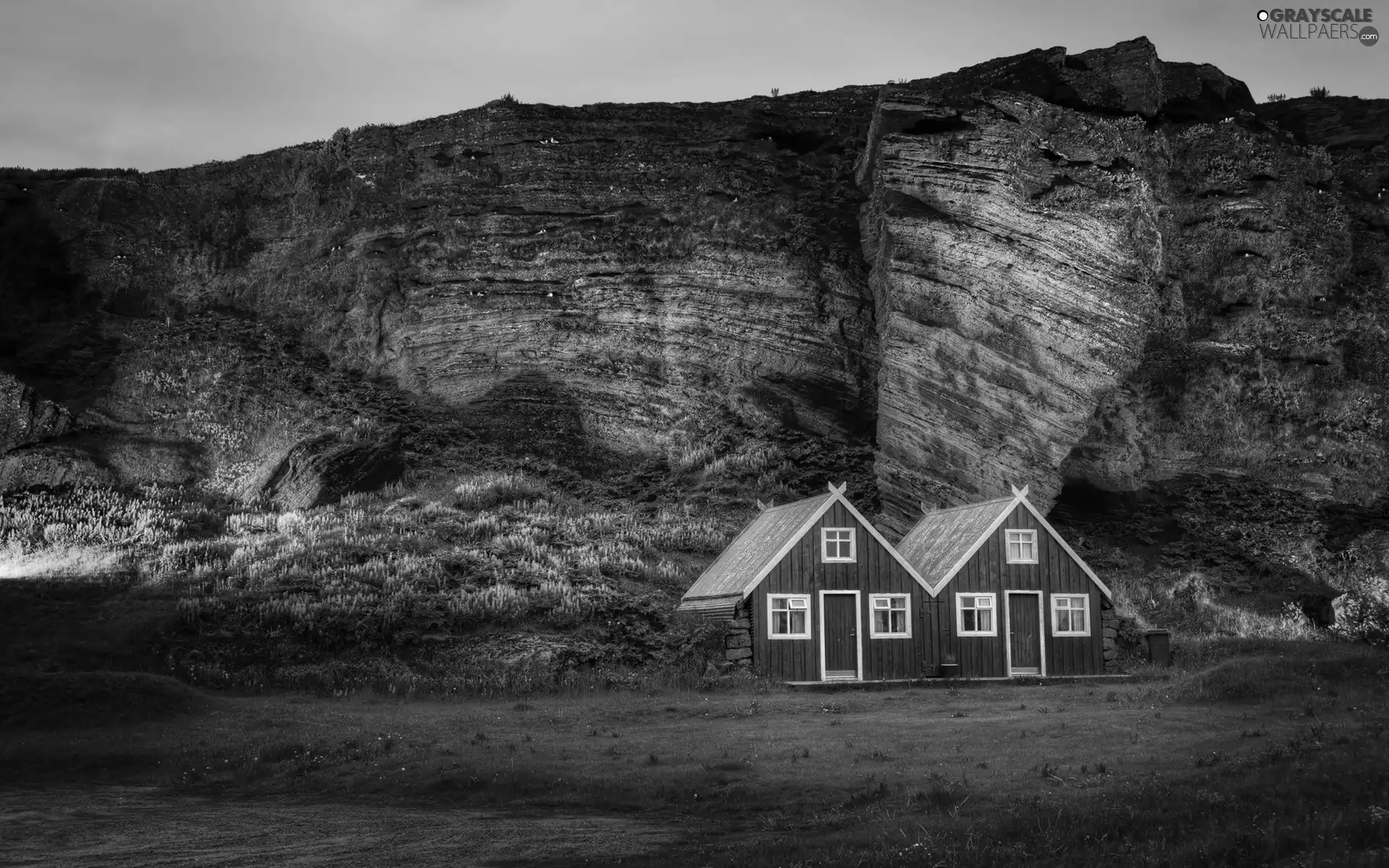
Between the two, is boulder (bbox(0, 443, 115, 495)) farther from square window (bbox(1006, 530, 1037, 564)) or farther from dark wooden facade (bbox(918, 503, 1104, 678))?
square window (bbox(1006, 530, 1037, 564))

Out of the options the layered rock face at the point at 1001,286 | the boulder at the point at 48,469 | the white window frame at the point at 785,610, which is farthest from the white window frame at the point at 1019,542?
the boulder at the point at 48,469

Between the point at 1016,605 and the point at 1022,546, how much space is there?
169cm

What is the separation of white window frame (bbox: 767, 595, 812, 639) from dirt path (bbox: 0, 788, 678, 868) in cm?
1709

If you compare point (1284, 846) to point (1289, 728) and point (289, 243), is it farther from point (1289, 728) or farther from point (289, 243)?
point (289, 243)

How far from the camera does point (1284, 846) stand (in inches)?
506

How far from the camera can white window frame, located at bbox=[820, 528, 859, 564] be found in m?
35.8

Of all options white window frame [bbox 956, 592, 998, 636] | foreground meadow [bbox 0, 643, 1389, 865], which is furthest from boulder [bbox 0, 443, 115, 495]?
white window frame [bbox 956, 592, 998, 636]

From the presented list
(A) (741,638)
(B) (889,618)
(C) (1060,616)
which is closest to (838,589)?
(B) (889,618)

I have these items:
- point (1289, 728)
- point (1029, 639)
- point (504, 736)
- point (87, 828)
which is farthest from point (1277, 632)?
point (87, 828)

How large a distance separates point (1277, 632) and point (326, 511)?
3582cm

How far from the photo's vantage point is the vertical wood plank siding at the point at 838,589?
35000 millimetres

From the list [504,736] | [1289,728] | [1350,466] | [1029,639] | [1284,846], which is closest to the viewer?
[1284,846]

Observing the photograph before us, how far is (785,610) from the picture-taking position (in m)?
35.3

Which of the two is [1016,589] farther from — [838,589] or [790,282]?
[790,282]
